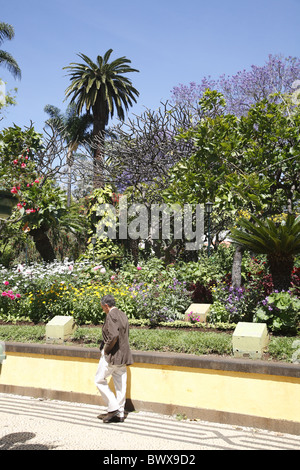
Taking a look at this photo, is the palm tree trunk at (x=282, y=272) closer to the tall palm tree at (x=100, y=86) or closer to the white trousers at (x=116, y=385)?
the white trousers at (x=116, y=385)

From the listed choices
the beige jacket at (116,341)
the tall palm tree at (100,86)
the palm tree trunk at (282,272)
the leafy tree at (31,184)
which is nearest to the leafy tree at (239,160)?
the palm tree trunk at (282,272)

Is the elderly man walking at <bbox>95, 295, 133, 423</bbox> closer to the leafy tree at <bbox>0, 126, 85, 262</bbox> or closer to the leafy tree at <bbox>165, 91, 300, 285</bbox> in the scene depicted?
the leafy tree at <bbox>165, 91, 300, 285</bbox>

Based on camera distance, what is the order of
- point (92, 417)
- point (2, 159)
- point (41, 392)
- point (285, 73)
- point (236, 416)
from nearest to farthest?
point (236, 416), point (92, 417), point (41, 392), point (2, 159), point (285, 73)

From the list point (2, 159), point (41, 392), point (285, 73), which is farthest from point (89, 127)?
point (41, 392)

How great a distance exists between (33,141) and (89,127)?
942 inches

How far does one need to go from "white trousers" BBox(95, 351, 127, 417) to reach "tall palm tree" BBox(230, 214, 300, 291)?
3160 mm

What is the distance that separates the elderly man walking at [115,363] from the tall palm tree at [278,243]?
9.64 ft

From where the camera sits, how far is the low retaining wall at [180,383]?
5.44 metres

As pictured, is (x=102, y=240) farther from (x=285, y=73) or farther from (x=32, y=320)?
(x=285, y=73)

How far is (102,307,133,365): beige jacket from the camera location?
19.4ft

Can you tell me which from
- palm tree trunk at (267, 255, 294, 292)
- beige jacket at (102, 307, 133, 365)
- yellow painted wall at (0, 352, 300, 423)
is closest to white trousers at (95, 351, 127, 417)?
beige jacket at (102, 307, 133, 365)

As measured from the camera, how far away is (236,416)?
5652 mm

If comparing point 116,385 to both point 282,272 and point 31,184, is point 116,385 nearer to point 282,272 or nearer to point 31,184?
point 282,272

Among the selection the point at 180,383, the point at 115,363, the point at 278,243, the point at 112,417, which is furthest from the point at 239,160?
the point at 112,417
